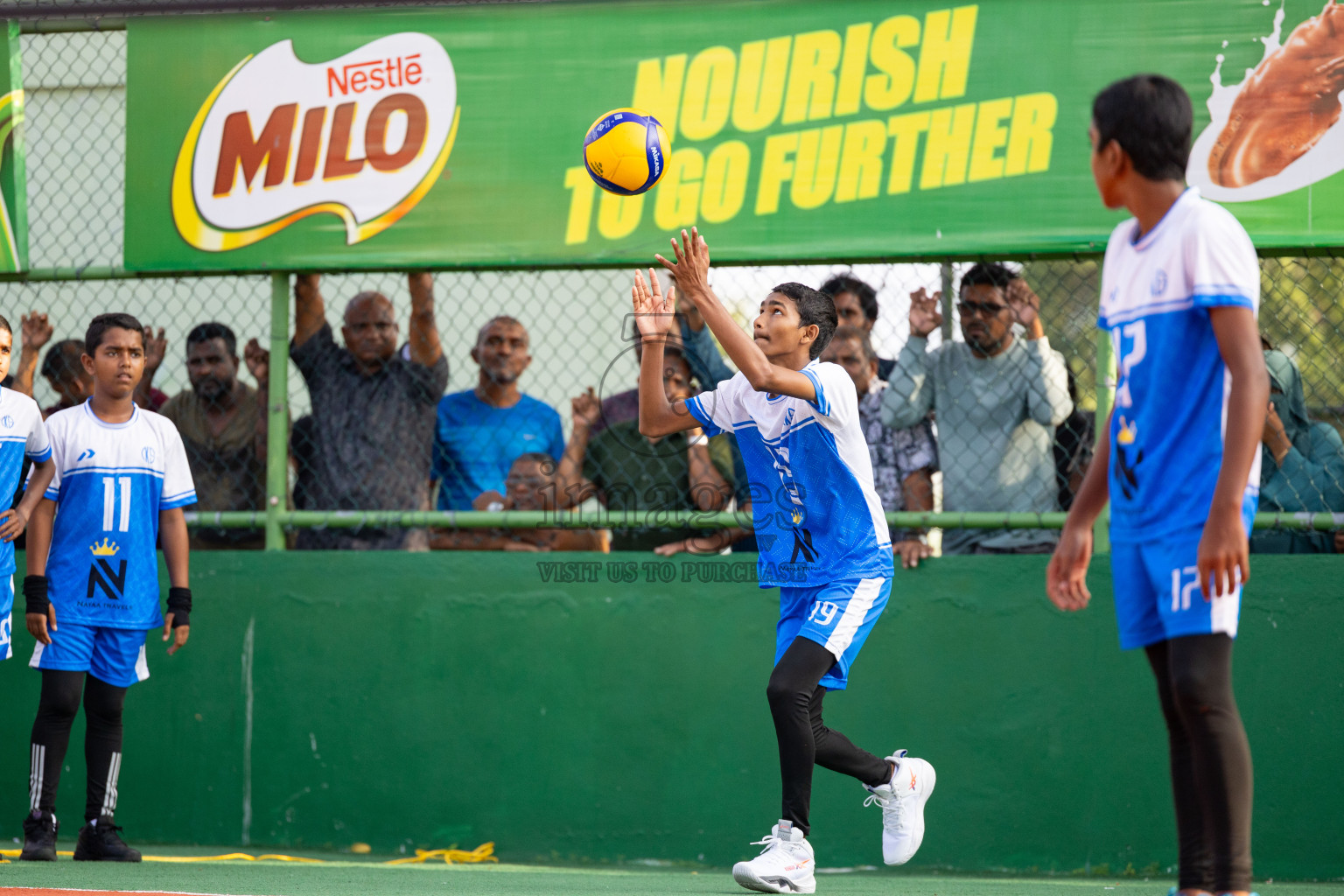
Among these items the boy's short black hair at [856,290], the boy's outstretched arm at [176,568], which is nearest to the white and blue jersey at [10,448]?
the boy's outstretched arm at [176,568]

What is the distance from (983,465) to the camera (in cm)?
576

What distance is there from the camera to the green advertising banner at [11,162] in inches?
248

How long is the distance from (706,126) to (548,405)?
5.29ft

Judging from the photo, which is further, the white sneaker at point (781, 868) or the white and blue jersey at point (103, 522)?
the white and blue jersey at point (103, 522)

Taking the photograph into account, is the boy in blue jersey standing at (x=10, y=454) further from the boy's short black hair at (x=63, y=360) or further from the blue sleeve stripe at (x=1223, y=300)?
the blue sleeve stripe at (x=1223, y=300)

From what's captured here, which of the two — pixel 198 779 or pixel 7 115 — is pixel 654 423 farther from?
pixel 7 115

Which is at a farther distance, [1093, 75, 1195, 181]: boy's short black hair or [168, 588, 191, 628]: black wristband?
[168, 588, 191, 628]: black wristband

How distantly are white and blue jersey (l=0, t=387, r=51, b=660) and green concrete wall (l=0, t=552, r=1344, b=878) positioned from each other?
94 cm

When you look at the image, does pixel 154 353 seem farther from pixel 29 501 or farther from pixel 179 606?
pixel 179 606

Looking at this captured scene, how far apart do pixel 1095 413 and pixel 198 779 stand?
443 cm

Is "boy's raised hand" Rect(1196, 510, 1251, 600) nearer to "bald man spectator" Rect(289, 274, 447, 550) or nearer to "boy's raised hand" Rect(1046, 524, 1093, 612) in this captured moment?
"boy's raised hand" Rect(1046, 524, 1093, 612)

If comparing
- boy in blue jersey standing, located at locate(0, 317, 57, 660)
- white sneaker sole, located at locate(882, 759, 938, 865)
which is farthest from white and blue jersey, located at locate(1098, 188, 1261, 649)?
boy in blue jersey standing, located at locate(0, 317, 57, 660)

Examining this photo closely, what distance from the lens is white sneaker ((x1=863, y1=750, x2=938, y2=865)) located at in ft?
15.6

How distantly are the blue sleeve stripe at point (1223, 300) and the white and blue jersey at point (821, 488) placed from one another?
5.92ft
